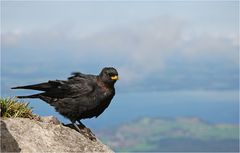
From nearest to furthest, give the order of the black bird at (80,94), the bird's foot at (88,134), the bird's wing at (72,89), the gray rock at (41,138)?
the gray rock at (41,138), the bird's foot at (88,134), the black bird at (80,94), the bird's wing at (72,89)

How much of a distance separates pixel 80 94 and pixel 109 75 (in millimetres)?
981

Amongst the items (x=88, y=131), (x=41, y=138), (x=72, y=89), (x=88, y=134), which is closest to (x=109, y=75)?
(x=72, y=89)

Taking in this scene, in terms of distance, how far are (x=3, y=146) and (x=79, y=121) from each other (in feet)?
13.0

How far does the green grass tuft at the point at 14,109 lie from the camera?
15.5 metres

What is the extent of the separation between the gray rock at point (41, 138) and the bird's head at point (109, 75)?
1.97 m

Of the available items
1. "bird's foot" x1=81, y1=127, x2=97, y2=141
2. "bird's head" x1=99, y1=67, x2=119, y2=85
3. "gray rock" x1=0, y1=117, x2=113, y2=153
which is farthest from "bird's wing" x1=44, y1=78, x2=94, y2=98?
"gray rock" x1=0, y1=117, x2=113, y2=153

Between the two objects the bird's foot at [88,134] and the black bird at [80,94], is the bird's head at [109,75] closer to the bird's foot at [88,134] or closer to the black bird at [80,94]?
the black bird at [80,94]

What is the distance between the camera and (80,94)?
17.9 metres

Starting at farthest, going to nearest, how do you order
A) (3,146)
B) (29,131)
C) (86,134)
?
(86,134) < (29,131) < (3,146)

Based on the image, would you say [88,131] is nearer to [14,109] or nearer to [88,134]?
[88,134]

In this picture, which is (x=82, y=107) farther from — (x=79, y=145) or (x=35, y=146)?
(x=35, y=146)

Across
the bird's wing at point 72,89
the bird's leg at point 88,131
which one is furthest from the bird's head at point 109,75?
the bird's leg at point 88,131

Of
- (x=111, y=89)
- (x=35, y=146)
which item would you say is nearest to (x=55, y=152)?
(x=35, y=146)

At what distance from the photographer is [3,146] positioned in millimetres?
14438
